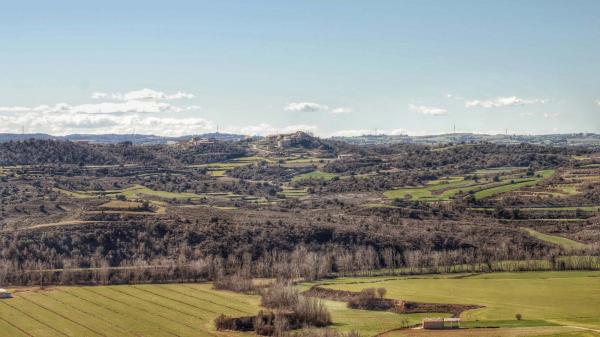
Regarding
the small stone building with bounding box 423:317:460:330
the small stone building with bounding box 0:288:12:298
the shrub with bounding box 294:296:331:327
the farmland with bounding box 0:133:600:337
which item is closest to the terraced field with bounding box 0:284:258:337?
the farmland with bounding box 0:133:600:337

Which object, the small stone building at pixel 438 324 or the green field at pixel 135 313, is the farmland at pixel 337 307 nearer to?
the green field at pixel 135 313

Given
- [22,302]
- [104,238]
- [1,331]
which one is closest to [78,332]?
[1,331]

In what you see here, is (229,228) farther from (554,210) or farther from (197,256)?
(554,210)

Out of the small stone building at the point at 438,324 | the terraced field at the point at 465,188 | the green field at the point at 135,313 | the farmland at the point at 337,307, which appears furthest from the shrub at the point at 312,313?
the terraced field at the point at 465,188

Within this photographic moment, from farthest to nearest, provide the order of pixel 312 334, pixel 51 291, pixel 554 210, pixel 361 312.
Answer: pixel 554 210
pixel 51 291
pixel 361 312
pixel 312 334

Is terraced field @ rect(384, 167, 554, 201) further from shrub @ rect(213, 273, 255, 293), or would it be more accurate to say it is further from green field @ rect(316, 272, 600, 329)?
shrub @ rect(213, 273, 255, 293)

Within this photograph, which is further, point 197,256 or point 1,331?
point 197,256
